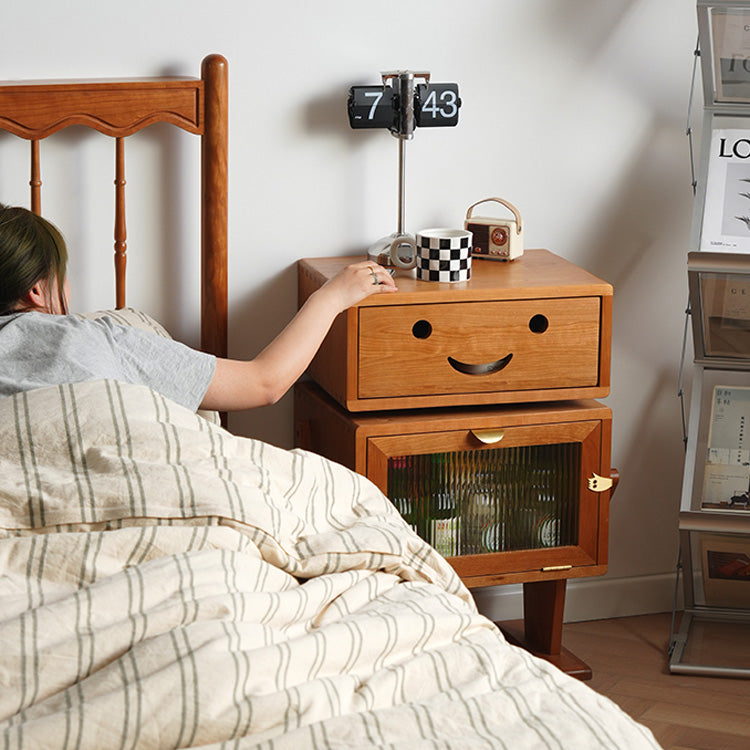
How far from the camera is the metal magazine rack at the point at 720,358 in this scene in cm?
209

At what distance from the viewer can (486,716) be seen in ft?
3.25

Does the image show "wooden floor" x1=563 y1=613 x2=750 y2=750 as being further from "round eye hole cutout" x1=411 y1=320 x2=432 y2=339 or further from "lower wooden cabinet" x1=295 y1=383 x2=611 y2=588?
"round eye hole cutout" x1=411 y1=320 x2=432 y2=339

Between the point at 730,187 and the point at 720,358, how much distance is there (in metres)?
0.32

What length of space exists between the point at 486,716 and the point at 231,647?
229 millimetres

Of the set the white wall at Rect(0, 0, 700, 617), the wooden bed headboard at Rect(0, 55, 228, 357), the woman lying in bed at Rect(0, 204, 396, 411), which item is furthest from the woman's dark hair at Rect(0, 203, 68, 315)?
the white wall at Rect(0, 0, 700, 617)

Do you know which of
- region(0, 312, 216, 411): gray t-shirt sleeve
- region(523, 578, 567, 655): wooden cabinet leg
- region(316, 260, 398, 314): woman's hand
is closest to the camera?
region(0, 312, 216, 411): gray t-shirt sleeve

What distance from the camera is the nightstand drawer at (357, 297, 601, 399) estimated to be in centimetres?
191

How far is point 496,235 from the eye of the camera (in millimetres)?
2115

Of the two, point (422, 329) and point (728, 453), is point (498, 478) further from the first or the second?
point (728, 453)

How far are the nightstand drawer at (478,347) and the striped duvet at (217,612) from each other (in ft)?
1.65

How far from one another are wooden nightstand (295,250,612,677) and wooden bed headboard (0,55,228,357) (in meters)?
0.18

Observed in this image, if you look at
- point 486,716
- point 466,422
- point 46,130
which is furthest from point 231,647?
point 46,130

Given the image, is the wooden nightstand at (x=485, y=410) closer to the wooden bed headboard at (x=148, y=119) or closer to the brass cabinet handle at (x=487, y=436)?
the brass cabinet handle at (x=487, y=436)

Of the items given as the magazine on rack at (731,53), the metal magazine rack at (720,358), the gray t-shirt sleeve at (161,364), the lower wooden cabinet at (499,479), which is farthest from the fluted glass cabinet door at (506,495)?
the magazine on rack at (731,53)
